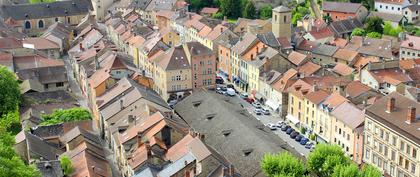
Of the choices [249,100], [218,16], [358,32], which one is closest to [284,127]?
[249,100]

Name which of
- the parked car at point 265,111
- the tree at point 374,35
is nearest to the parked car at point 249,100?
the parked car at point 265,111

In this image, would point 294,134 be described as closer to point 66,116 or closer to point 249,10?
point 66,116

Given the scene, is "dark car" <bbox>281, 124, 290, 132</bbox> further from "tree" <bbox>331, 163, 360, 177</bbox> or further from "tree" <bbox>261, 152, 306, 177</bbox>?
"tree" <bbox>331, 163, 360, 177</bbox>

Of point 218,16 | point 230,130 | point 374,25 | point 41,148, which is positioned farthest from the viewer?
point 218,16

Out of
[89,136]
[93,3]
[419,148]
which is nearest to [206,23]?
[93,3]

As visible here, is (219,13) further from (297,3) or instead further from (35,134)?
(35,134)

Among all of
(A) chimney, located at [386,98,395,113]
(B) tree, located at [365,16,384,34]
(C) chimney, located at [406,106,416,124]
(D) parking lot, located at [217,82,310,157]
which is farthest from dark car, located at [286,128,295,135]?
(B) tree, located at [365,16,384,34]
